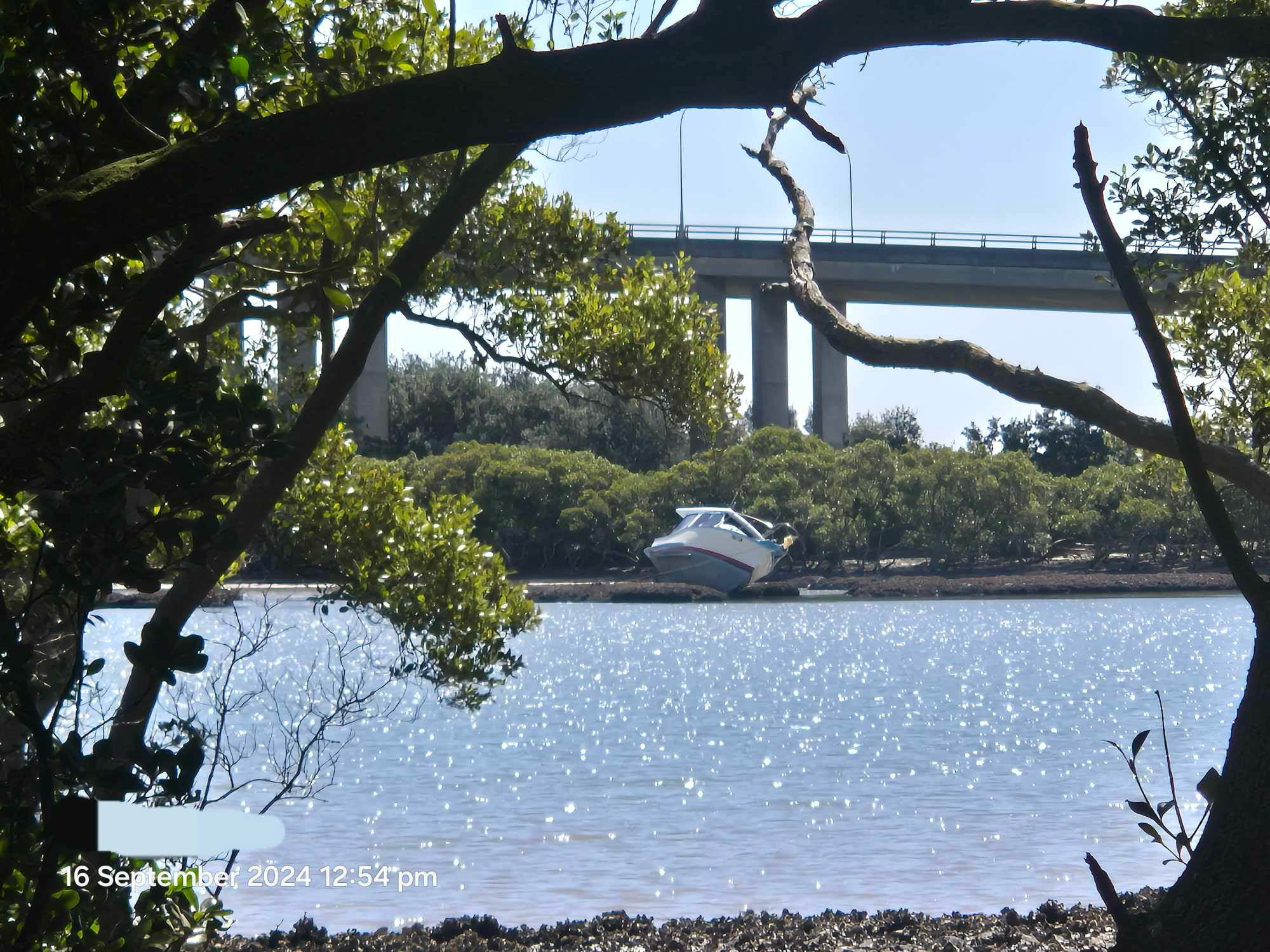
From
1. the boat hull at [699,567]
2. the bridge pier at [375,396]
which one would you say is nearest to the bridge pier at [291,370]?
the bridge pier at [375,396]

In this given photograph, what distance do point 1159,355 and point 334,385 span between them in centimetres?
273

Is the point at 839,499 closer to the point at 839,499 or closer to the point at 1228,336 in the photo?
the point at 839,499

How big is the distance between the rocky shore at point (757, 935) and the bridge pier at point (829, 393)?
46.4 metres

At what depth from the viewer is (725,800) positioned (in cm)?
1306

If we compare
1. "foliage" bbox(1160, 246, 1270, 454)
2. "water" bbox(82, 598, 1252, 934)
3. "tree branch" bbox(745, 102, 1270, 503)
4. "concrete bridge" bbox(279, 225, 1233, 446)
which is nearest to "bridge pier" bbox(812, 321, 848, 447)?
"concrete bridge" bbox(279, 225, 1233, 446)

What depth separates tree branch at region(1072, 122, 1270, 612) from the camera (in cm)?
409

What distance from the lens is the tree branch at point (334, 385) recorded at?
Result: 4539mm

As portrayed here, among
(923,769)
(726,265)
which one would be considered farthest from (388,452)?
(923,769)

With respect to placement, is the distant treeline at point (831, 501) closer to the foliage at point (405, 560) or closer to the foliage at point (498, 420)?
the foliage at point (498, 420)

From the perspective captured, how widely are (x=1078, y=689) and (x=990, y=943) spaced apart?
645 inches

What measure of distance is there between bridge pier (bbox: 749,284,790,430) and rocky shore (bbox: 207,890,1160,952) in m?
43.9

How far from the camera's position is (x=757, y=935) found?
734 centimetres

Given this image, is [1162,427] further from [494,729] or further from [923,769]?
[494,729]

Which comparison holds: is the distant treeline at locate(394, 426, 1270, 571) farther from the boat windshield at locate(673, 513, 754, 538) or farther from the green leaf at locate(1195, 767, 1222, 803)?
the green leaf at locate(1195, 767, 1222, 803)
